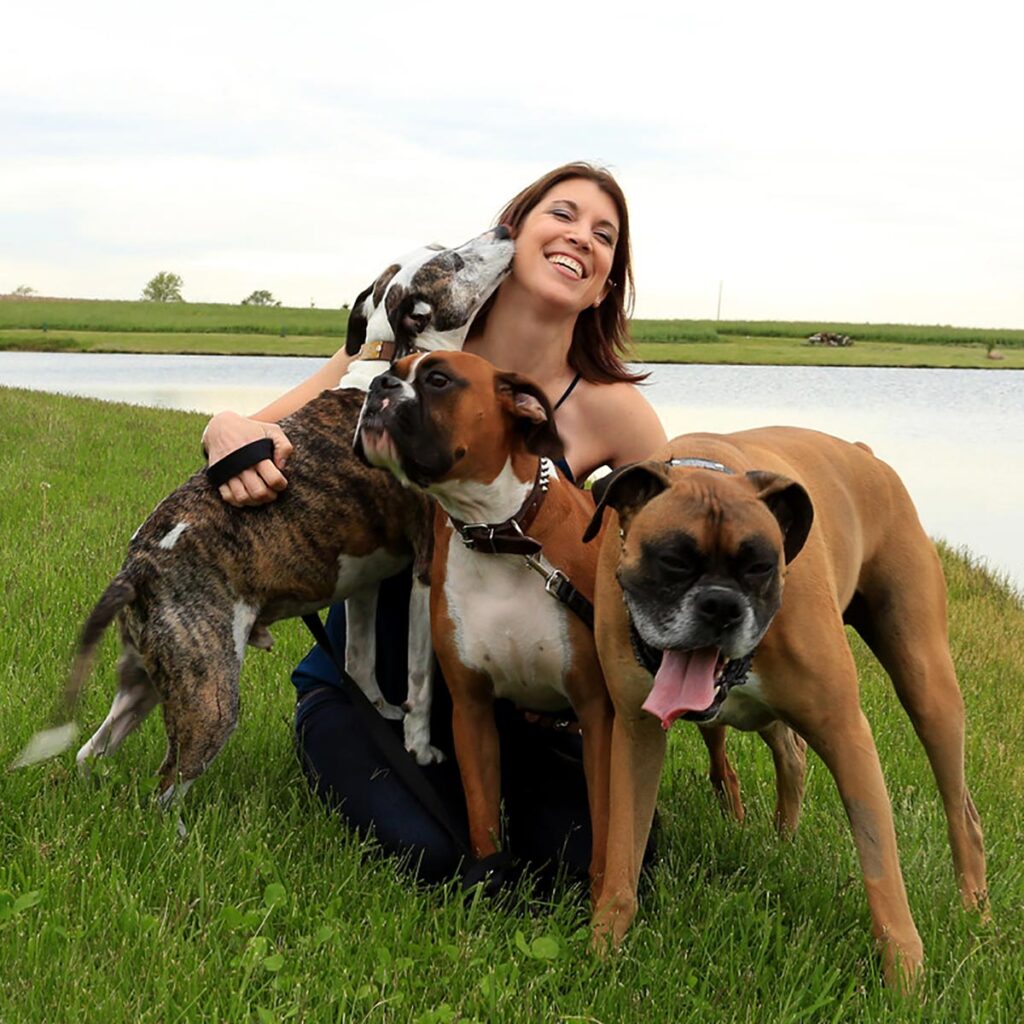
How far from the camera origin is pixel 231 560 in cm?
359

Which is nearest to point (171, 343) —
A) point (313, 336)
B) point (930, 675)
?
point (313, 336)

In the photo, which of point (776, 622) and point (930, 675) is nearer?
point (776, 622)

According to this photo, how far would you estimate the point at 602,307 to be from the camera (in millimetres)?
4562

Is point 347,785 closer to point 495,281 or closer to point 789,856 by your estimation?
point 789,856

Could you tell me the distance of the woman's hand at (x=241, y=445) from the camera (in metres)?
3.63

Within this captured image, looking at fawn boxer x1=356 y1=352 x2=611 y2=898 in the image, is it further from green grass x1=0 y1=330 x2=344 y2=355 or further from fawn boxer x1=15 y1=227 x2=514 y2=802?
green grass x1=0 y1=330 x2=344 y2=355

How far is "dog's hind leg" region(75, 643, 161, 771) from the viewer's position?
3826mm

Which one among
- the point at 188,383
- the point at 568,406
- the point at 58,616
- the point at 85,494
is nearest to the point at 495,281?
the point at 568,406

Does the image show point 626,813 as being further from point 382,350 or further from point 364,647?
point 382,350

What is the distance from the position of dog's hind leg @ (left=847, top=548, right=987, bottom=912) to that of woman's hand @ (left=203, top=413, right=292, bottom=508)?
1865 millimetres

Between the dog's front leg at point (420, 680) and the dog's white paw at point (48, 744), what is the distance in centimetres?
109

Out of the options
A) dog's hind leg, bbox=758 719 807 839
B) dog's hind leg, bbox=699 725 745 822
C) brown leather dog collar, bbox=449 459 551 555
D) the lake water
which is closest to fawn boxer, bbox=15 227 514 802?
brown leather dog collar, bbox=449 459 551 555

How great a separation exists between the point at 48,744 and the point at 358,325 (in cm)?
177

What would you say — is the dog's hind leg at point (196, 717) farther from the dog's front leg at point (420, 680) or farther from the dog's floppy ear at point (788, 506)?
the dog's floppy ear at point (788, 506)
